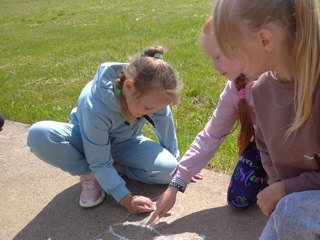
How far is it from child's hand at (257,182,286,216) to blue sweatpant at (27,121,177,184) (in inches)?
34.0

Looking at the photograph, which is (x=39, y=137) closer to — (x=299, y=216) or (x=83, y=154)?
(x=83, y=154)

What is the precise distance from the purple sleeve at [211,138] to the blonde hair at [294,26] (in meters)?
0.79

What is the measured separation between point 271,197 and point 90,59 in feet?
18.2

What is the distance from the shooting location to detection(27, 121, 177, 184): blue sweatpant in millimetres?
2760

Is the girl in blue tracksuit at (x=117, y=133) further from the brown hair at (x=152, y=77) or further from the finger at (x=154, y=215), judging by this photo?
the finger at (x=154, y=215)

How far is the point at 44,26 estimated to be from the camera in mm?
12773

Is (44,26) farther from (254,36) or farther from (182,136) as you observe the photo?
(254,36)

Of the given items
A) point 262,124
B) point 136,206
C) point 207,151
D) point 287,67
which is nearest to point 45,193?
point 136,206

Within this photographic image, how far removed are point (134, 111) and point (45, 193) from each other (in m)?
0.83

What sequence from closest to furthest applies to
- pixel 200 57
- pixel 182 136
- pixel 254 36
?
1. pixel 254 36
2. pixel 182 136
3. pixel 200 57

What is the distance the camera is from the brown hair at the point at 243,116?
2.39 metres

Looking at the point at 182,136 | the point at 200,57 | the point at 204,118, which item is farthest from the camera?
the point at 200,57

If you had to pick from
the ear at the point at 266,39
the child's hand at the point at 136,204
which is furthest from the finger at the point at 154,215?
the ear at the point at 266,39

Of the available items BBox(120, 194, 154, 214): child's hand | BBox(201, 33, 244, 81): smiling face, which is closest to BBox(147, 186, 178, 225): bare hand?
BBox(120, 194, 154, 214): child's hand
